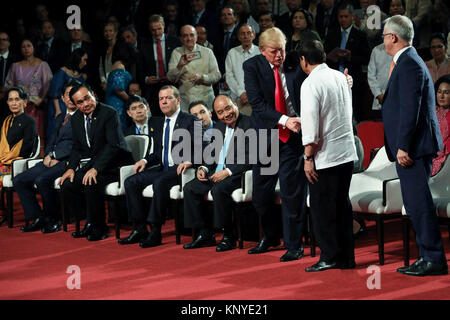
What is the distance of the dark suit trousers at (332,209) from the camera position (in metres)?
4.38

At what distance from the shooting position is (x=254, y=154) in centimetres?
521

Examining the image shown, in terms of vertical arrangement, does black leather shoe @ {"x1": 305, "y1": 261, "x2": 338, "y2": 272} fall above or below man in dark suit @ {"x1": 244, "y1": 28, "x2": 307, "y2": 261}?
below

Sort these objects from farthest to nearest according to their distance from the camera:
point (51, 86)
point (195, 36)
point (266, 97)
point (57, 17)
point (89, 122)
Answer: point (57, 17)
point (51, 86)
point (195, 36)
point (89, 122)
point (266, 97)

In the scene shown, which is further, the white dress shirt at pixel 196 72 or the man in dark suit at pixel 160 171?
the white dress shirt at pixel 196 72

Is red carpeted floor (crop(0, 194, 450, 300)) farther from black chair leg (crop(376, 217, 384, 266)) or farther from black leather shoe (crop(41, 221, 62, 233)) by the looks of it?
black leather shoe (crop(41, 221, 62, 233))

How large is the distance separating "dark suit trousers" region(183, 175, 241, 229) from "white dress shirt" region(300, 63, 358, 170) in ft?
4.00

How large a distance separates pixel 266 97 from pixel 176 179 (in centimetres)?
124

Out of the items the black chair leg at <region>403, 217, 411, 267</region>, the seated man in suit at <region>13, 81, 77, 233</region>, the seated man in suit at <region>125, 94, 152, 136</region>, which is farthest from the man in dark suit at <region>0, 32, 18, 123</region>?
the black chair leg at <region>403, 217, 411, 267</region>

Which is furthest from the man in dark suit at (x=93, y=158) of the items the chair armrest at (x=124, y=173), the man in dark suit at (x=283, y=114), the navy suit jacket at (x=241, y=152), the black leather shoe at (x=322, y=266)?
the black leather shoe at (x=322, y=266)

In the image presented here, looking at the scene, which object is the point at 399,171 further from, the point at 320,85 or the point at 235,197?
the point at 235,197

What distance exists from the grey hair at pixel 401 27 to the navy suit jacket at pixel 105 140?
2790mm

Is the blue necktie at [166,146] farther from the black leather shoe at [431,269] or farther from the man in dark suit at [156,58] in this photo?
the black leather shoe at [431,269]

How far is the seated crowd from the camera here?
17.0ft

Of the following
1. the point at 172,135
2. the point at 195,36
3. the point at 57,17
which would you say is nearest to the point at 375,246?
the point at 172,135
